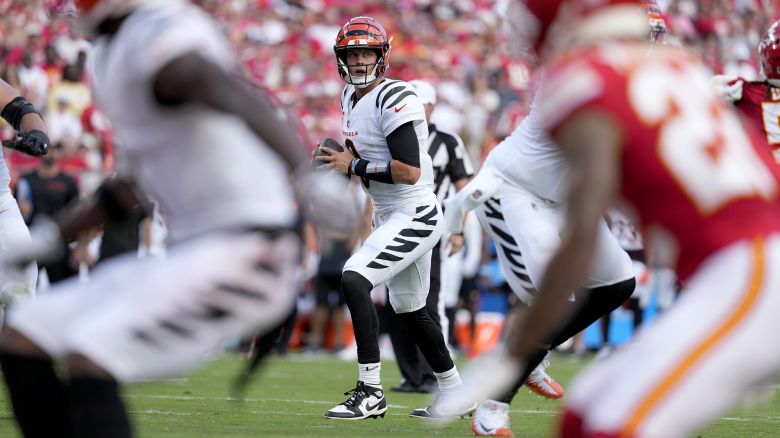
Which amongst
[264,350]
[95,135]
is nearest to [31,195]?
[95,135]

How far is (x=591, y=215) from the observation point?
10.5 feet

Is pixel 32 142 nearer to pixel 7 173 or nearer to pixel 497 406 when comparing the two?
pixel 7 173

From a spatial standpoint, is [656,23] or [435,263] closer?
[656,23]

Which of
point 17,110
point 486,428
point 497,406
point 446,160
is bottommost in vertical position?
point 486,428

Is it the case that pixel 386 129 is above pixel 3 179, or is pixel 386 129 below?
above

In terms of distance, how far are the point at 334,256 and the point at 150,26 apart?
467 inches

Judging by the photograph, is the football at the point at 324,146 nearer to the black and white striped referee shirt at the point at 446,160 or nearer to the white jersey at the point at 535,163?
the white jersey at the point at 535,163

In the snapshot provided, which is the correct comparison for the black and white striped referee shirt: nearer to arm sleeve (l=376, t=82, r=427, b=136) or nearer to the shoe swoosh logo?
arm sleeve (l=376, t=82, r=427, b=136)

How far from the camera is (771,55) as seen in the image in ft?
25.0

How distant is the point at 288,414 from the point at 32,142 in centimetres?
236

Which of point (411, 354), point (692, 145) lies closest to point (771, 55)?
point (411, 354)

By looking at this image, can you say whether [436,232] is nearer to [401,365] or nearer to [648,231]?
[401,365]

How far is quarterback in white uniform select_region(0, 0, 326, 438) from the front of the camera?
359 centimetres

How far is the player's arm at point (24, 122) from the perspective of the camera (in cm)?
668
